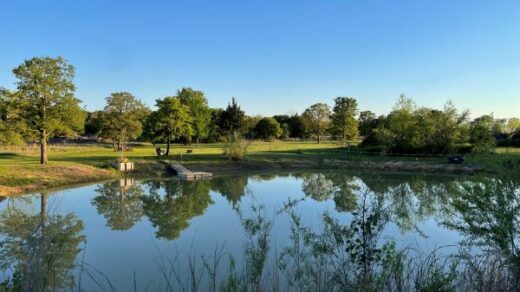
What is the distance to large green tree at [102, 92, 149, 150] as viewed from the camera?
164 feet

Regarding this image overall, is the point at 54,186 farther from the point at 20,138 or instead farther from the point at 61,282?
the point at 61,282

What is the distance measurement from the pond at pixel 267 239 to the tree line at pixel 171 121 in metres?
1.68

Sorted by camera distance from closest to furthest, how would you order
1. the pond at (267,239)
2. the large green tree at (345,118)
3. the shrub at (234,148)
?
the pond at (267,239) < the shrub at (234,148) < the large green tree at (345,118)

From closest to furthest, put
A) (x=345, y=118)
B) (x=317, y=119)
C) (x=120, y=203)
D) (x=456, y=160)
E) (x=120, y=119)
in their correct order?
1. (x=120, y=203)
2. (x=456, y=160)
3. (x=120, y=119)
4. (x=345, y=118)
5. (x=317, y=119)

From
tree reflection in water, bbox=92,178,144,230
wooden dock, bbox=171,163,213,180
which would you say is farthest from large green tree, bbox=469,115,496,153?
tree reflection in water, bbox=92,178,144,230

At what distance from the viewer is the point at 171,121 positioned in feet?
122

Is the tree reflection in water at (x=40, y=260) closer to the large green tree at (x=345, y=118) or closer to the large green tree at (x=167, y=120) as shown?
the large green tree at (x=167, y=120)

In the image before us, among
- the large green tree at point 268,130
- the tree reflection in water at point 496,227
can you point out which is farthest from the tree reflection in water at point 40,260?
the large green tree at point 268,130

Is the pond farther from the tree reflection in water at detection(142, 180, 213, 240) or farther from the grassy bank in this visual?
the grassy bank

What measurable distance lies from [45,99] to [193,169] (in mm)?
11714

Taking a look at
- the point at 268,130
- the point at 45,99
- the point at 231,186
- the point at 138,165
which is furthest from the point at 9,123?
the point at 268,130

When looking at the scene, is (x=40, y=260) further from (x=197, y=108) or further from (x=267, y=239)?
(x=197, y=108)

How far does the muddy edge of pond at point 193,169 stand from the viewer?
2402cm

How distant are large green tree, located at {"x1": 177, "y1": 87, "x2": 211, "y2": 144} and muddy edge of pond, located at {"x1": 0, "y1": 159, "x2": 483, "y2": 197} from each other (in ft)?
95.4
